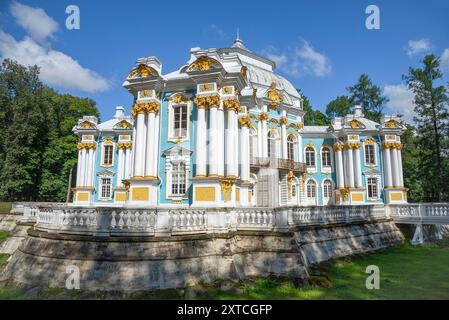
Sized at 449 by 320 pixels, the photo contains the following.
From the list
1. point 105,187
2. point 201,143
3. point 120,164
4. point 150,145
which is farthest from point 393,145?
point 105,187

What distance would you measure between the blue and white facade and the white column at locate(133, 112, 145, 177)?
1.8 inches

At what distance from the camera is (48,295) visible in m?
7.27

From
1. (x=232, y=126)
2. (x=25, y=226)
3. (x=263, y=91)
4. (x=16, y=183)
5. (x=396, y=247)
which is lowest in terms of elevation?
(x=396, y=247)

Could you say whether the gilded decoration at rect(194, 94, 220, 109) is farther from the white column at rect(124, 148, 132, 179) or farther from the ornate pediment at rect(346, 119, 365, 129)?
the ornate pediment at rect(346, 119, 365, 129)

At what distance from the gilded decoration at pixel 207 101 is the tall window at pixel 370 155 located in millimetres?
18476

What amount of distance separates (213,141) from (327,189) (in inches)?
730

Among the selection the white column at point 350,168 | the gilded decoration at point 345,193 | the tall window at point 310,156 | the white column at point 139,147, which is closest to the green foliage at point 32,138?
the white column at point 139,147

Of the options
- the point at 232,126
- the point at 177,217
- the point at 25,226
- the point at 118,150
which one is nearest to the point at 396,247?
the point at 232,126

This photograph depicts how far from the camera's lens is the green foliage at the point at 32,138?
28.5 meters

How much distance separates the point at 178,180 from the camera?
1367cm

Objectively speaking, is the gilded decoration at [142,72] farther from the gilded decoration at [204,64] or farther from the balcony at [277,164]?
the balcony at [277,164]

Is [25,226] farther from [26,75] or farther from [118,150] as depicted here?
[26,75]

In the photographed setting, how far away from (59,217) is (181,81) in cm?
796
